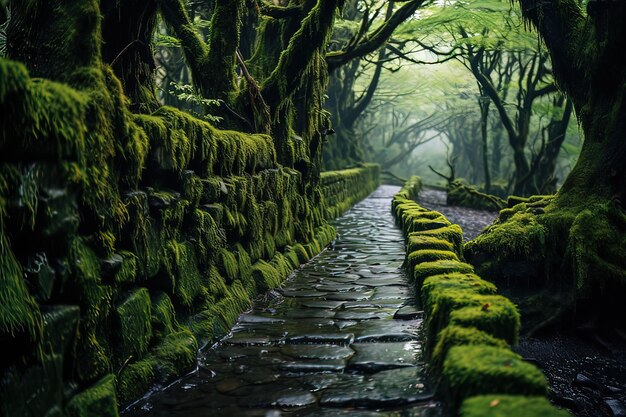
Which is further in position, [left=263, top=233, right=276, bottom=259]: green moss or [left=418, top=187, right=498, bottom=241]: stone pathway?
[left=418, top=187, right=498, bottom=241]: stone pathway

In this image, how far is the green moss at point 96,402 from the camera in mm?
2846

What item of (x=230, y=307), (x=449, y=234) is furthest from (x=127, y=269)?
(x=449, y=234)

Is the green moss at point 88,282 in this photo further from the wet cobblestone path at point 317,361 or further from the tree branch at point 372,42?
the tree branch at point 372,42

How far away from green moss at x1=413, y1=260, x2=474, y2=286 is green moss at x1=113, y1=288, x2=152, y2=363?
8.65 ft

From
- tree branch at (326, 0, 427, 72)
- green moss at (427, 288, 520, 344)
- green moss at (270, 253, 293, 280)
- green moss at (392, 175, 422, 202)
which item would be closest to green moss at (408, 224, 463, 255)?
green moss at (270, 253, 293, 280)

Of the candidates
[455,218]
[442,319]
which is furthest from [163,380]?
[455,218]

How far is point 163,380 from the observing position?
3828 mm

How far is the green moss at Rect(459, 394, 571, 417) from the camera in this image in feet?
7.04

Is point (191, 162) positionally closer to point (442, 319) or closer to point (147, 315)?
point (147, 315)

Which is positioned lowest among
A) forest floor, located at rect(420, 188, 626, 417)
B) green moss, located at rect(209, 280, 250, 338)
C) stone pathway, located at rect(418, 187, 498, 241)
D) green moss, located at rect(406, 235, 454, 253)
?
forest floor, located at rect(420, 188, 626, 417)

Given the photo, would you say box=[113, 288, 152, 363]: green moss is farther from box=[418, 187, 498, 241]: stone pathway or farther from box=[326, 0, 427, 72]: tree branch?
box=[418, 187, 498, 241]: stone pathway

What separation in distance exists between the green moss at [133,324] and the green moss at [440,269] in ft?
8.65

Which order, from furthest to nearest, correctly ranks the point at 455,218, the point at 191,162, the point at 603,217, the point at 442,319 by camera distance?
the point at 455,218, the point at 603,217, the point at 191,162, the point at 442,319

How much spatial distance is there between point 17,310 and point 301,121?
8.48 metres
